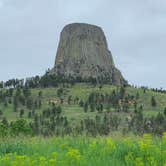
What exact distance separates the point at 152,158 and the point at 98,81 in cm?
18648

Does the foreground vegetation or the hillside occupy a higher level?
the hillside

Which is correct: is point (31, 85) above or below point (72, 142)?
above

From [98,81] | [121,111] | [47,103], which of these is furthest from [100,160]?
[98,81]

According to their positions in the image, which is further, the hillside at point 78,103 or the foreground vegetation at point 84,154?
the hillside at point 78,103

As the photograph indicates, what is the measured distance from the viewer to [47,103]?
14612cm

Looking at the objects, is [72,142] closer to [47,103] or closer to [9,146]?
[9,146]

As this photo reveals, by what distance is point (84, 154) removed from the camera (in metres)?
10.2

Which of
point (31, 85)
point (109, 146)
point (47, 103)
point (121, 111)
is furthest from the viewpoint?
point (31, 85)

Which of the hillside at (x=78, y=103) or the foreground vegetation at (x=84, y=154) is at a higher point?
the hillside at (x=78, y=103)

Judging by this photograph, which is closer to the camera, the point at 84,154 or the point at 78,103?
the point at 84,154

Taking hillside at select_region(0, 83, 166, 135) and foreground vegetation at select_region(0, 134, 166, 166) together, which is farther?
hillside at select_region(0, 83, 166, 135)

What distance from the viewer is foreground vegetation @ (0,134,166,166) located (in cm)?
883

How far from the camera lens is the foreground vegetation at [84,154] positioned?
8834mm

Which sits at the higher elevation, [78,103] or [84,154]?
[78,103]
